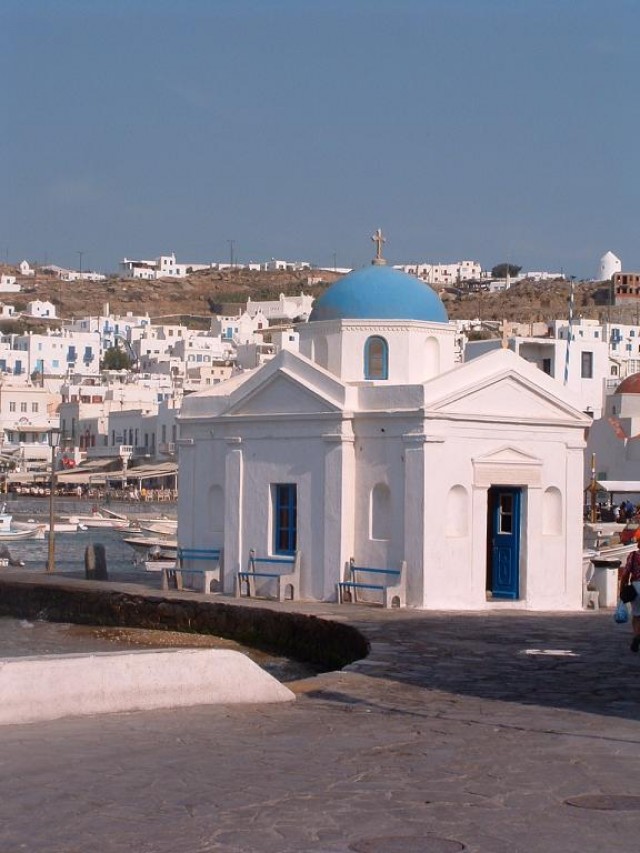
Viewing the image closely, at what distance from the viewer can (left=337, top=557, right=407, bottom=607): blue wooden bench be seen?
20.5m

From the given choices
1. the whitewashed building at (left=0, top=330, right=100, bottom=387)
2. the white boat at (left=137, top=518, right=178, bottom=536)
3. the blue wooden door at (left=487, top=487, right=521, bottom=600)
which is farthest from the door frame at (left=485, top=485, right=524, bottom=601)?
the whitewashed building at (left=0, top=330, right=100, bottom=387)

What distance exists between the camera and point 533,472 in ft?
72.3

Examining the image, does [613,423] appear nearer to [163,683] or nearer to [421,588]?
[421,588]

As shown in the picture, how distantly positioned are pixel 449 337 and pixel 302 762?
49.6 ft

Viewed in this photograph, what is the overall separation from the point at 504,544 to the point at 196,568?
5555 millimetres

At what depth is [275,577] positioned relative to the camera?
22.1m

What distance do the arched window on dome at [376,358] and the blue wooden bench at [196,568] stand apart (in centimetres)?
403

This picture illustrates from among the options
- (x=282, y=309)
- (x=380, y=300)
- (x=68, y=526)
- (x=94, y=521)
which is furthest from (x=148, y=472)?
(x=282, y=309)

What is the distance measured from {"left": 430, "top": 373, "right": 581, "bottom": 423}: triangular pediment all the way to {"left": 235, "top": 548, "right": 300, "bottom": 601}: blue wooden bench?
347 cm

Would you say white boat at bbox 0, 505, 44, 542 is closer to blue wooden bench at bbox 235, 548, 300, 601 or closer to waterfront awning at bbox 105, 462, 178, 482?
waterfront awning at bbox 105, 462, 178, 482

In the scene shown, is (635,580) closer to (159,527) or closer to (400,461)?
(400,461)

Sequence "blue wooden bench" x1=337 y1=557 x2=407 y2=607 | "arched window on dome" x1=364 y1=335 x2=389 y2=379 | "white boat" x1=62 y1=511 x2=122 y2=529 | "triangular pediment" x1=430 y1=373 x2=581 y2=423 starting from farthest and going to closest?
1. "white boat" x1=62 y1=511 x2=122 y2=529
2. "arched window on dome" x1=364 y1=335 x2=389 y2=379
3. "triangular pediment" x1=430 y1=373 x2=581 y2=423
4. "blue wooden bench" x1=337 y1=557 x2=407 y2=607

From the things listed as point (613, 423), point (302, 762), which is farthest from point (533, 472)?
point (613, 423)

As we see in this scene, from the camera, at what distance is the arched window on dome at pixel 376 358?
75.5 feet
